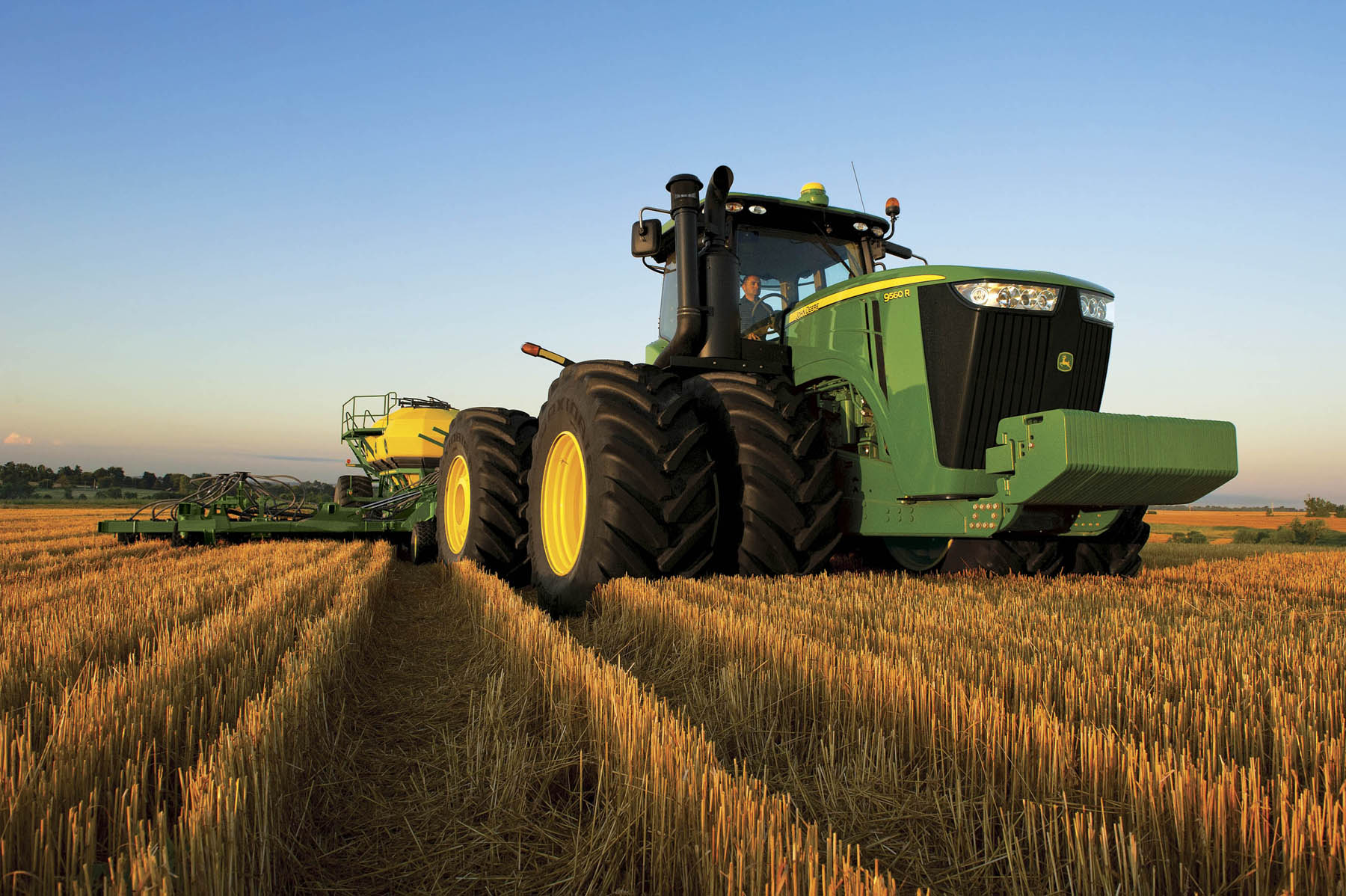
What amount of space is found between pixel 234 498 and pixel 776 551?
31.4ft

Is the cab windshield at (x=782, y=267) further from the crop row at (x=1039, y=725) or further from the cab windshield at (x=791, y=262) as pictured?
the crop row at (x=1039, y=725)

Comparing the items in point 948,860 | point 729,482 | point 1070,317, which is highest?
point 1070,317

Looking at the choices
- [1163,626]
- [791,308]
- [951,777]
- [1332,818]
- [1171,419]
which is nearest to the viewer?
[1332,818]

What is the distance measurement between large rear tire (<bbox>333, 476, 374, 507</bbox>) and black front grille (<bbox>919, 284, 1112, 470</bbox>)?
40.8 ft

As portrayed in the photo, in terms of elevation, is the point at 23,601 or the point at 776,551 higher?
the point at 776,551

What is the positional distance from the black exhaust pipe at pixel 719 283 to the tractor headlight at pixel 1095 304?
210 centimetres

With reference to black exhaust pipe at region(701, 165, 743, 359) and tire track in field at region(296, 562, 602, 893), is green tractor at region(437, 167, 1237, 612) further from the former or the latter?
tire track in field at region(296, 562, 602, 893)

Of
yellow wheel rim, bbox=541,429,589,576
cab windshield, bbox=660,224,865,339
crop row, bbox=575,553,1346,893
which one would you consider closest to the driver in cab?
cab windshield, bbox=660,224,865,339

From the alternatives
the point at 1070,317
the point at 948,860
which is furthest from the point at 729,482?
the point at 948,860

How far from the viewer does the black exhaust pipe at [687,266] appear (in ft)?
16.4

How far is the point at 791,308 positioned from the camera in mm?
5719

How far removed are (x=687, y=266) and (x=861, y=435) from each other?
1555mm

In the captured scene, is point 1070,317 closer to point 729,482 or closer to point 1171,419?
point 1171,419

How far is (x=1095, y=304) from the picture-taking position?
471cm
